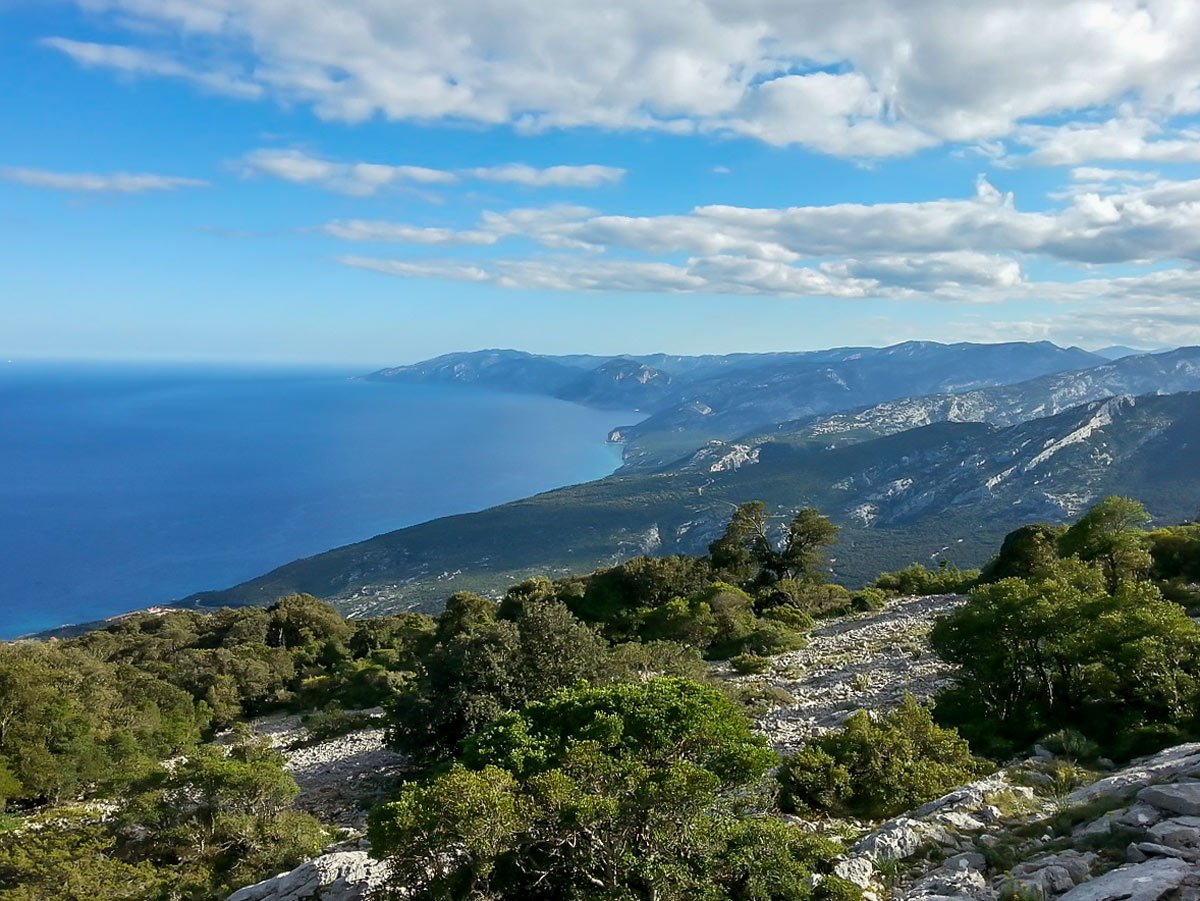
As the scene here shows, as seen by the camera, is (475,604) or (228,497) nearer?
(475,604)

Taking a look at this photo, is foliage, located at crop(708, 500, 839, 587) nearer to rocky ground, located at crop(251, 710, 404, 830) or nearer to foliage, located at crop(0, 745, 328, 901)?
rocky ground, located at crop(251, 710, 404, 830)

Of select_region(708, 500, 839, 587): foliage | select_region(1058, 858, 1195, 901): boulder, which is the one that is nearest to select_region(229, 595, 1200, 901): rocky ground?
select_region(1058, 858, 1195, 901): boulder

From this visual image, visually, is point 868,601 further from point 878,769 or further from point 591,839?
point 591,839

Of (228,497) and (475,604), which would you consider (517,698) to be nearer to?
(475,604)

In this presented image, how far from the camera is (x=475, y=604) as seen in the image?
37438 millimetres

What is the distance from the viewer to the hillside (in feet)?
396

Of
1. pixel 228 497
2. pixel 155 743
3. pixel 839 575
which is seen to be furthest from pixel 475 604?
pixel 228 497

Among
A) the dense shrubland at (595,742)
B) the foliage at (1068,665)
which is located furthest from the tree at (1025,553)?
the foliage at (1068,665)

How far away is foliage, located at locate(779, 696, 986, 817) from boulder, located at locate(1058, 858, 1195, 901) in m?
5.44

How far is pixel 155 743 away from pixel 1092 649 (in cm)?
2899

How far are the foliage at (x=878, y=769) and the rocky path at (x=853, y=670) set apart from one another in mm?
2916

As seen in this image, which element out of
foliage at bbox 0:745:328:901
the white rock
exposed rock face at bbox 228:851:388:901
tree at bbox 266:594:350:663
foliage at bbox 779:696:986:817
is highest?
the white rock

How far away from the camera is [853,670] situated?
2342cm

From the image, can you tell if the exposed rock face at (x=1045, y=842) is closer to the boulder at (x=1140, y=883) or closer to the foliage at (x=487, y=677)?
the boulder at (x=1140, y=883)
